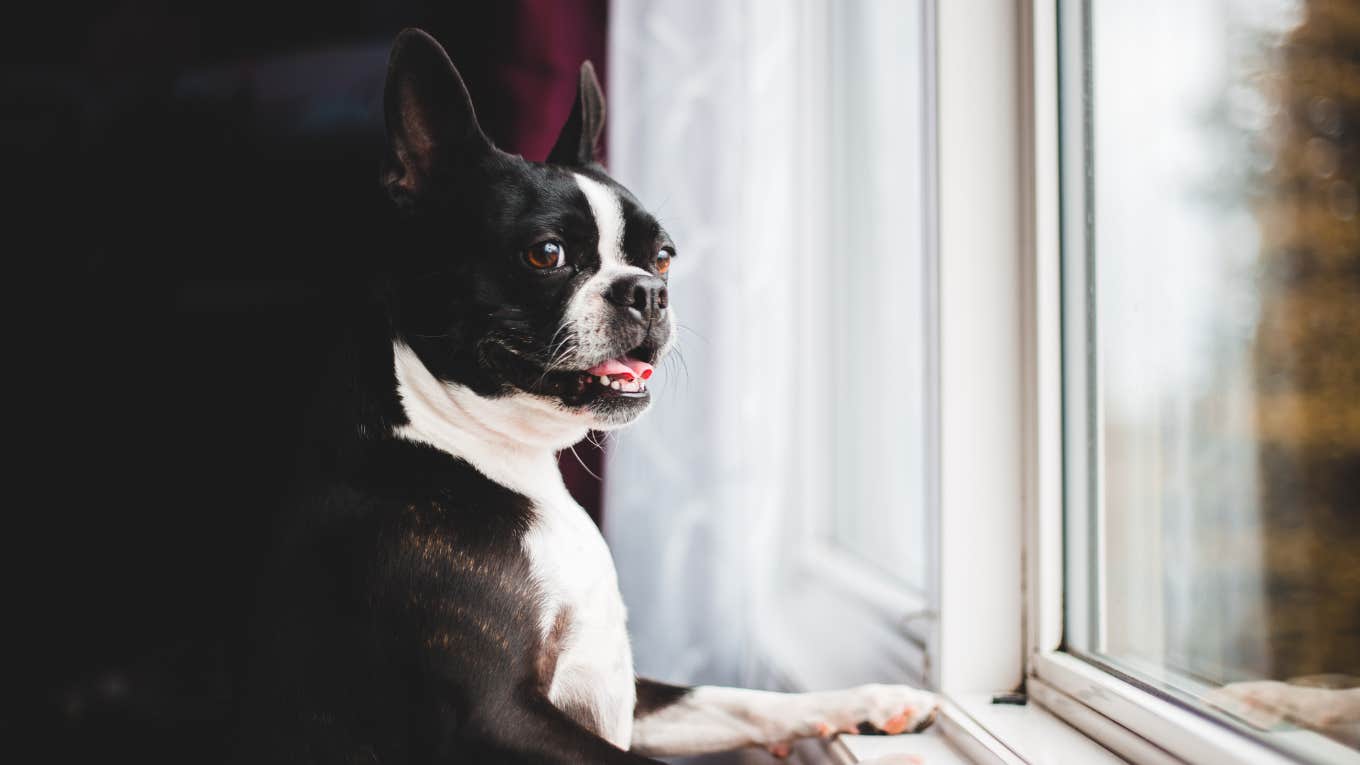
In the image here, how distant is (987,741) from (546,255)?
2.04 ft

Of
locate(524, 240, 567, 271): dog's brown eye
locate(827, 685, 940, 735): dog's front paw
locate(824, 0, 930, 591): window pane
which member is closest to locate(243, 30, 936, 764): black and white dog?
locate(524, 240, 567, 271): dog's brown eye

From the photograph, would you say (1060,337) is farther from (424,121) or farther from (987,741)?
(424,121)

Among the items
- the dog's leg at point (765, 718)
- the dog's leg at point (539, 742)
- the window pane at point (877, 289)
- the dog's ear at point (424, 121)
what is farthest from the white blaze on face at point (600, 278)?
the window pane at point (877, 289)

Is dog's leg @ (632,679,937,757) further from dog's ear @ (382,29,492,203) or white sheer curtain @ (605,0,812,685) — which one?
dog's ear @ (382,29,492,203)

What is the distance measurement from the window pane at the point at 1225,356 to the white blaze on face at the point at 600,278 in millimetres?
525

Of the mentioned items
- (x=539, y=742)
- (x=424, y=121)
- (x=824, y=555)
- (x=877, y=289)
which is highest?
(x=424, y=121)

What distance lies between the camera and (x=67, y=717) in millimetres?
1116

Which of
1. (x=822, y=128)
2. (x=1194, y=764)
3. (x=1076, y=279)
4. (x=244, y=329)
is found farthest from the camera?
(x=822, y=128)

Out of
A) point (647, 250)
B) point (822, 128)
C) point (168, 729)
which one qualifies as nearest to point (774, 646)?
point (647, 250)

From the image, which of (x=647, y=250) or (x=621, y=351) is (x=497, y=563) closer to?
(x=621, y=351)

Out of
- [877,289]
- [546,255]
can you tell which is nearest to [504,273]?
[546,255]

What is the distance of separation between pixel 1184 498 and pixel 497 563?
2.38 feet

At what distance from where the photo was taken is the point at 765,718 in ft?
2.85

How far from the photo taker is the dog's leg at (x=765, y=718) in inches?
34.0
